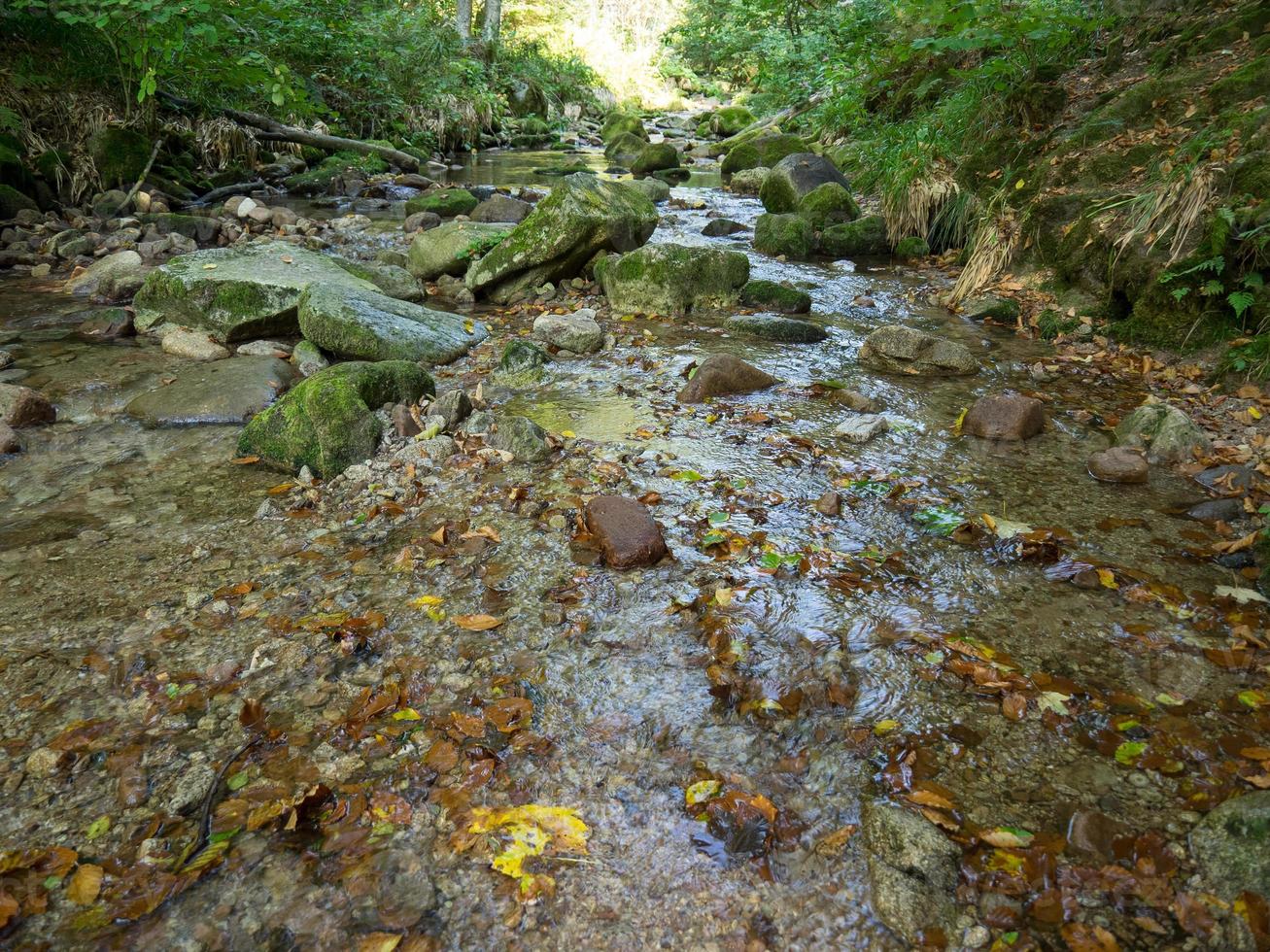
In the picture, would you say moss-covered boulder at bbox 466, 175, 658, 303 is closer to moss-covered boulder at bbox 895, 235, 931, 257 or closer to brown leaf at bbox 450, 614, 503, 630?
moss-covered boulder at bbox 895, 235, 931, 257

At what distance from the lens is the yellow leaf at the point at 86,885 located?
1.82 metres

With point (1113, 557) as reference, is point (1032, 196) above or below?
above

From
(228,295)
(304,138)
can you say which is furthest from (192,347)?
(304,138)

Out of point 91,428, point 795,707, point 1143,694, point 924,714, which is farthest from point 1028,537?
point 91,428

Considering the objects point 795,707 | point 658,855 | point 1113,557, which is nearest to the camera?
point 658,855

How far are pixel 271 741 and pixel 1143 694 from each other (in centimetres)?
281

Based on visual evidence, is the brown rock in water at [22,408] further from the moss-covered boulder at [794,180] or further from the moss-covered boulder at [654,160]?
the moss-covered boulder at [654,160]

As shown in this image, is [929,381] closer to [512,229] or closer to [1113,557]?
[1113,557]

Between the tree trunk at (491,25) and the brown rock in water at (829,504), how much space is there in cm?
2451

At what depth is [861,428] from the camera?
14.8ft

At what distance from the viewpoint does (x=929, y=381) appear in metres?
5.43

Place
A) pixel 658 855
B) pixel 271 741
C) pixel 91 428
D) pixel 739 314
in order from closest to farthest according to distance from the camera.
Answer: pixel 658 855 < pixel 271 741 < pixel 91 428 < pixel 739 314

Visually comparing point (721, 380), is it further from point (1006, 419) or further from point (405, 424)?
point (405, 424)

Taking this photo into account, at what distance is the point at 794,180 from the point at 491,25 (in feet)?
56.7
